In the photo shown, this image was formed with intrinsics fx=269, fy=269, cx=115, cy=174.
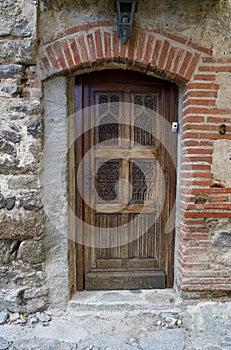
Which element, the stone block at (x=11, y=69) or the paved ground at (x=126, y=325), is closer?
the paved ground at (x=126, y=325)

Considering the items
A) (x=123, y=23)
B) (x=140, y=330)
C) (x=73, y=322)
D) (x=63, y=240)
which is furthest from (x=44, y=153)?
(x=140, y=330)

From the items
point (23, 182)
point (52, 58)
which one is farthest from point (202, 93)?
point (23, 182)

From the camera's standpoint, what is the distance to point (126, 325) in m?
2.08

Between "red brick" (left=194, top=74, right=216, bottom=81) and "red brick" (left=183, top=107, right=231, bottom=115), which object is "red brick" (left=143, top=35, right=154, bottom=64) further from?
"red brick" (left=183, top=107, right=231, bottom=115)

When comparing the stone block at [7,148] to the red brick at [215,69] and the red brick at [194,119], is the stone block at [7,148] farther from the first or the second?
the red brick at [215,69]

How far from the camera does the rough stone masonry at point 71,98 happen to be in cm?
203

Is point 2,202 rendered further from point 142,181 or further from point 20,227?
point 142,181

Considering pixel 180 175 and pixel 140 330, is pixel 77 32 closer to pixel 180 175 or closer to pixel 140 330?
pixel 180 175

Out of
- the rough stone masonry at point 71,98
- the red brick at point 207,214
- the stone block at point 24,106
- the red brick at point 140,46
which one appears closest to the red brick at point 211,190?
the rough stone masonry at point 71,98

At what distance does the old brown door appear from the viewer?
2.31 meters

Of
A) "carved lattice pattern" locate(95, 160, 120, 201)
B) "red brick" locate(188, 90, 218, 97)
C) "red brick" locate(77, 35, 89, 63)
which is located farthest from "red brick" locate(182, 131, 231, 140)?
"red brick" locate(77, 35, 89, 63)

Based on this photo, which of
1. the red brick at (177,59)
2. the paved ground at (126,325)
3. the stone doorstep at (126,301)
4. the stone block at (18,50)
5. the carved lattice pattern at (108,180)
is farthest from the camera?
the carved lattice pattern at (108,180)

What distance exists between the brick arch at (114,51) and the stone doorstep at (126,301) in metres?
1.83

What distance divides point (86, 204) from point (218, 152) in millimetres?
1186
